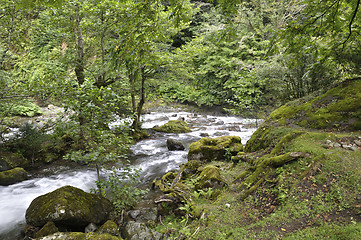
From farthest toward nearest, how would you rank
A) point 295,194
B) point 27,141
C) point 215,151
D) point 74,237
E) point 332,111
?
point 27,141 < point 215,151 < point 332,111 < point 74,237 < point 295,194

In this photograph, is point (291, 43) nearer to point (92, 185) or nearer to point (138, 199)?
point (138, 199)

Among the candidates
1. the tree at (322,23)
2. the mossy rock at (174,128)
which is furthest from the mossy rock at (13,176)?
the tree at (322,23)

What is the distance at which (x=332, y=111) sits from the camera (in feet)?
16.8

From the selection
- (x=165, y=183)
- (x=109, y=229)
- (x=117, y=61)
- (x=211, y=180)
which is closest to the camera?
(x=117, y=61)

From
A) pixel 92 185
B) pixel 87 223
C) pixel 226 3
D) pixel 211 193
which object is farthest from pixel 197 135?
pixel 226 3

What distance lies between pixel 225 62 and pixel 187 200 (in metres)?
16.8

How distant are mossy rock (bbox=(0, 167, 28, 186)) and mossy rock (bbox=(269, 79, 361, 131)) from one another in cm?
868

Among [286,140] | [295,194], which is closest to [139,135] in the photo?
[286,140]

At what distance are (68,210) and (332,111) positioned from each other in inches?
257

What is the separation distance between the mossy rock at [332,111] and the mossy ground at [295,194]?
0.02m

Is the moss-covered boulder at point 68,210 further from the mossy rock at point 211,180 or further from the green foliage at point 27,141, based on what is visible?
the green foliage at point 27,141

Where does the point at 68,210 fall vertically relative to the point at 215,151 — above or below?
above

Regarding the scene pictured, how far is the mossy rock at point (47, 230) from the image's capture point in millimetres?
3727

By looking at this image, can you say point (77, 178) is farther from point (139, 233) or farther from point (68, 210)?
point (139, 233)
